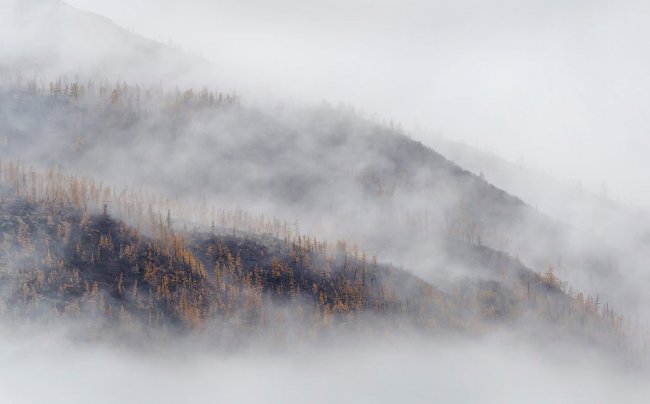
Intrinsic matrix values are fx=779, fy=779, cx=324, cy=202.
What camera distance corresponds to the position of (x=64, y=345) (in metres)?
198

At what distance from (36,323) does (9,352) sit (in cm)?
939

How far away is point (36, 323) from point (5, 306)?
8.69 m

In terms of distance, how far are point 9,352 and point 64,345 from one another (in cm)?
1339

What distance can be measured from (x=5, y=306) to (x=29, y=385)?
832 inches

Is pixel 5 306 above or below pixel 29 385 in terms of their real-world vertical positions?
above

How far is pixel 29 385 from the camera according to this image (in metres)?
198

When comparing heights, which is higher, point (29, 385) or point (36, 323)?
point (36, 323)

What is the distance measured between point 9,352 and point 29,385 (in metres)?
10.0

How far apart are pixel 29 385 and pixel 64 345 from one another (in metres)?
13.6

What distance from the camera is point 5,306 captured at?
19625 centimetres

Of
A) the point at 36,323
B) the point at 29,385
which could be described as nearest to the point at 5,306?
the point at 36,323

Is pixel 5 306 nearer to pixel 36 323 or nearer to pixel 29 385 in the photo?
pixel 36 323

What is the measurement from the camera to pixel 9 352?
196000mm
